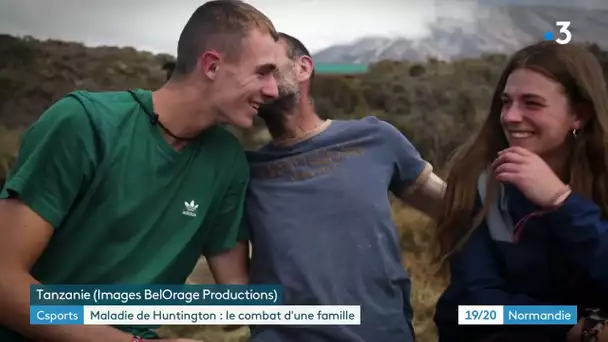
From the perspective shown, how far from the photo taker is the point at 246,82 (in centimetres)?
157

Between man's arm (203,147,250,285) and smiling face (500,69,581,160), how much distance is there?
2.09 feet

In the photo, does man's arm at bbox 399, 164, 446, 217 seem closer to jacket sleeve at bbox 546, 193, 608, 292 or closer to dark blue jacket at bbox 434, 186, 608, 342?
dark blue jacket at bbox 434, 186, 608, 342

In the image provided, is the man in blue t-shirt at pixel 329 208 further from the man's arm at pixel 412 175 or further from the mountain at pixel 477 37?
the mountain at pixel 477 37

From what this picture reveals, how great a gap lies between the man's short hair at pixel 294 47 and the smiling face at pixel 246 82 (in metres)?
0.05

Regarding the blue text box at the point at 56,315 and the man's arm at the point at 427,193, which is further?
the man's arm at the point at 427,193

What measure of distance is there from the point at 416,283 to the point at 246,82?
624 mm

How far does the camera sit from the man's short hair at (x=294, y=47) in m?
1.63

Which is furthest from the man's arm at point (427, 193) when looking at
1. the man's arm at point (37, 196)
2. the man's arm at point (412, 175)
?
the man's arm at point (37, 196)

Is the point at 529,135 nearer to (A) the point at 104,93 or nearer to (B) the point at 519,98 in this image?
(B) the point at 519,98

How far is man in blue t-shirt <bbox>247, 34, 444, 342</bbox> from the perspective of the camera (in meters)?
1.59

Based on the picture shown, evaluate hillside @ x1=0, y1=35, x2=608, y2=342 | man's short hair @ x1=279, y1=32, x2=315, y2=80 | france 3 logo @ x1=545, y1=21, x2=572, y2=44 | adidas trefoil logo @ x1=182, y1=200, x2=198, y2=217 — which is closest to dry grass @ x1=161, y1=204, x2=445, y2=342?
hillside @ x1=0, y1=35, x2=608, y2=342

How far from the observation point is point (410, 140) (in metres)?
1.66
